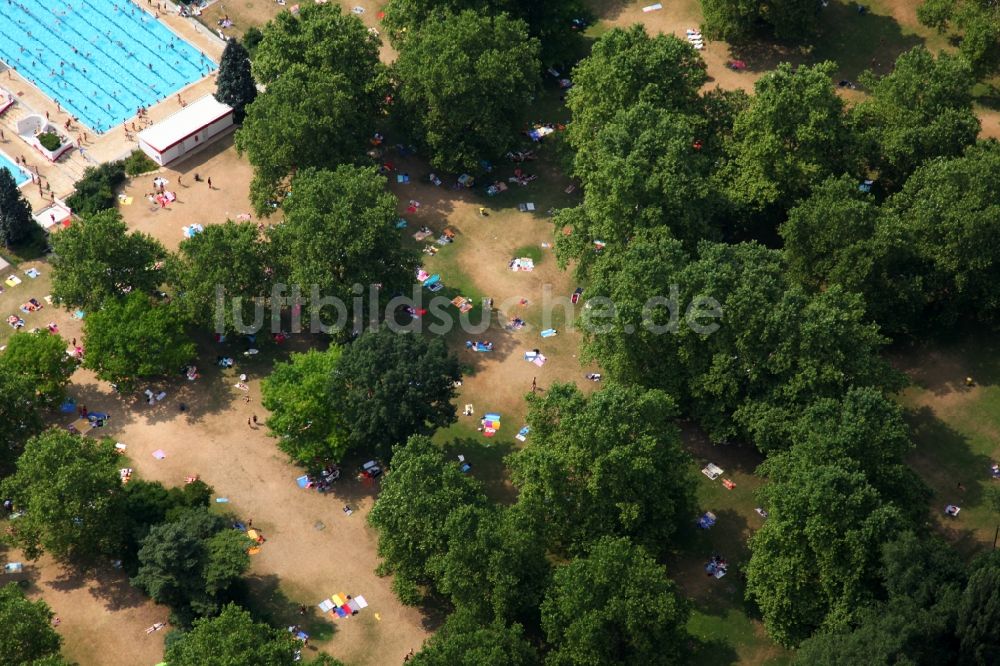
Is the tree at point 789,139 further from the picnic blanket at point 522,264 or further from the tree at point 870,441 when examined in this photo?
the tree at point 870,441

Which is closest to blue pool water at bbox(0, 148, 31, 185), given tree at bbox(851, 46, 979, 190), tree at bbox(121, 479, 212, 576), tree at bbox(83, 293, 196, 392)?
tree at bbox(83, 293, 196, 392)

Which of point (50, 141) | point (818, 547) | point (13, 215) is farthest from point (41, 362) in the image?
point (818, 547)

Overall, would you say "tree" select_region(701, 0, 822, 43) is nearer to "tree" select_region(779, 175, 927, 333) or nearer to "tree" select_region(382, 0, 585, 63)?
"tree" select_region(382, 0, 585, 63)

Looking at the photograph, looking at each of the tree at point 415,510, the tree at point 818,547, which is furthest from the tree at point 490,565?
the tree at point 818,547

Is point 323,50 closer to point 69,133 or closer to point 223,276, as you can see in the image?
point 223,276

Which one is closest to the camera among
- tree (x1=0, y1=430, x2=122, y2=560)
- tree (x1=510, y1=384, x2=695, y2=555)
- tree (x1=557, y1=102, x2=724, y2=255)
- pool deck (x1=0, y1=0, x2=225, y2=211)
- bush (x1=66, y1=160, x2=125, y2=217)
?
tree (x1=510, y1=384, x2=695, y2=555)
